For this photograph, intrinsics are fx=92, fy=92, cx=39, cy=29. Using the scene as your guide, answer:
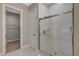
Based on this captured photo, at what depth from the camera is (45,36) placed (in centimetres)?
132

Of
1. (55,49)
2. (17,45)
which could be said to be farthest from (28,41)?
(55,49)

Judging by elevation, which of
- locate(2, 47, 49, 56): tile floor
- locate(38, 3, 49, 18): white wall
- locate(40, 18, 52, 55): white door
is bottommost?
locate(2, 47, 49, 56): tile floor

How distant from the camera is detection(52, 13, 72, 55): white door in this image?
1.18 meters

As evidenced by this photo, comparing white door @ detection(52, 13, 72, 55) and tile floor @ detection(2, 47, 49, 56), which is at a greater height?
white door @ detection(52, 13, 72, 55)

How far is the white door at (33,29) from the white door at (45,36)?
86 mm

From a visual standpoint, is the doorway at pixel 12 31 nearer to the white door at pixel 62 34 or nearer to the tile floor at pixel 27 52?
the tile floor at pixel 27 52

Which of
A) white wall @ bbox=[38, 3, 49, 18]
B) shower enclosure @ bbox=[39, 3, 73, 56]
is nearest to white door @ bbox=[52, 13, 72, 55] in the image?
shower enclosure @ bbox=[39, 3, 73, 56]

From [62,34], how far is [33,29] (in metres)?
0.41

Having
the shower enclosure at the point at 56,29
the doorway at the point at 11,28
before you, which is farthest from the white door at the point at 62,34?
the doorway at the point at 11,28

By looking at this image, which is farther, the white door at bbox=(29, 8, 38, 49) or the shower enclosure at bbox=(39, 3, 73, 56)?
the white door at bbox=(29, 8, 38, 49)

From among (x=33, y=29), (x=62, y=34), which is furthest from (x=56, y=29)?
(x=33, y=29)

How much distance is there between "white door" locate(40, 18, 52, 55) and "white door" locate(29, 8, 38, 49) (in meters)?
0.09

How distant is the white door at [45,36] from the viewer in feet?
4.24

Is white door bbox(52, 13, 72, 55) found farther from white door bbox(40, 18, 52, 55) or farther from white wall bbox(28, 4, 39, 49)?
white wall bbox(28, 4, 39, 49)
